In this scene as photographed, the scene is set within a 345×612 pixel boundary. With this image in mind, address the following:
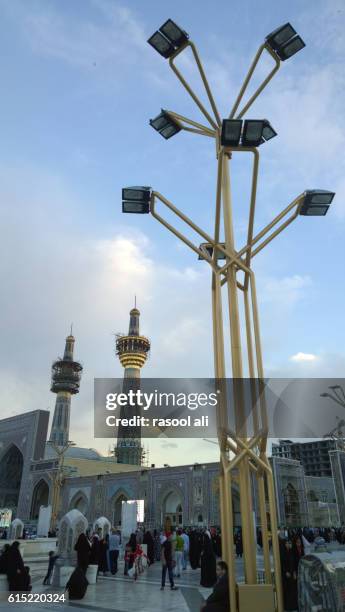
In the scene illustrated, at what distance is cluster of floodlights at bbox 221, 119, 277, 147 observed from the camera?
18.0 ft

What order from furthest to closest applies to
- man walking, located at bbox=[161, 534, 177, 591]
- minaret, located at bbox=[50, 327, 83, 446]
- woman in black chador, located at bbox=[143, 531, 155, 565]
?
minaret, located at bbox=[50, 327, 83, 446], woman in black chador, located at bbox=[143, 531, 155, 565], man walking, located at bbox=[161, 534, 177, 591]

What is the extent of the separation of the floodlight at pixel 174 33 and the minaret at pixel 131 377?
45747mm

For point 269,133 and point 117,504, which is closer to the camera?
point 269,133

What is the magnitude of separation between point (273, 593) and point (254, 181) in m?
4.88

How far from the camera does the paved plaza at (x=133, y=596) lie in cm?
714

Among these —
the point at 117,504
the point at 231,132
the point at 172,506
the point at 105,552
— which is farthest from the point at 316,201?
the point at 117,504

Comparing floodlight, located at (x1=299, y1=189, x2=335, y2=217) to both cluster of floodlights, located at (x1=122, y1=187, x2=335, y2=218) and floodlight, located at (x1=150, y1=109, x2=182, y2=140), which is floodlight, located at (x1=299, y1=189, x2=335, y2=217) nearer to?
cluster of floodlights, located at (x1=122, y1=187, x2=335, y2=218)

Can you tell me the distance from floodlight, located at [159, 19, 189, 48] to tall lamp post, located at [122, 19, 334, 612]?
1 centimetres

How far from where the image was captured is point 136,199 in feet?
21.5

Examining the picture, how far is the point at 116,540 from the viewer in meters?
12.7

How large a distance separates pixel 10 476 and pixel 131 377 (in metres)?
15.6

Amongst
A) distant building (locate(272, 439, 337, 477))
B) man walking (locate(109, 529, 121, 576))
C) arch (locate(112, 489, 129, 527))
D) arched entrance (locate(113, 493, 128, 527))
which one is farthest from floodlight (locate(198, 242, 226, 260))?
distant building (locate(272, 439, 337, 477))

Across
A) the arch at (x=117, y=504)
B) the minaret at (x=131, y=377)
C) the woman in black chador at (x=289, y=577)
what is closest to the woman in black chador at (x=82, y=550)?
the woman in black chador at (x=289, y=577)

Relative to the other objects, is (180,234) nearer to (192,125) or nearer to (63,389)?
(192,125)
